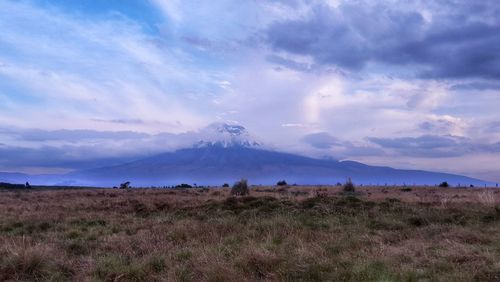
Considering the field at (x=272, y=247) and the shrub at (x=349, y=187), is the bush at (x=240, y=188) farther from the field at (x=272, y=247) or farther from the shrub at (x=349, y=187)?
the field at (x=272, y=247)

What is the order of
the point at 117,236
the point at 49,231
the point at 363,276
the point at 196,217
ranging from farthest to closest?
the point at 196,217, the point at 49,231, the point at 117,236, the point at 363,276

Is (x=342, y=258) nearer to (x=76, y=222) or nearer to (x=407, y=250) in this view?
(x=407, y=250)

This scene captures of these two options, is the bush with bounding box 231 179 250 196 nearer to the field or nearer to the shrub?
the shrub

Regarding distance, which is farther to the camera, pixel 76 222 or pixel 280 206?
pixel 280 206

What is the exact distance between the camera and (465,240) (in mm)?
13547

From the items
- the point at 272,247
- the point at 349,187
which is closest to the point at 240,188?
the point at 349,187

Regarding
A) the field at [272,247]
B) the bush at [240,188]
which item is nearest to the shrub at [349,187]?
the bush at [240,188]

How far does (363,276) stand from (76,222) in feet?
53.9

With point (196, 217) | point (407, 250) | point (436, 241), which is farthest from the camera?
point (196, 217)

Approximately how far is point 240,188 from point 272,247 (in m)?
27.1

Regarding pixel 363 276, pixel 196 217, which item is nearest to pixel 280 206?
pixel 196 217

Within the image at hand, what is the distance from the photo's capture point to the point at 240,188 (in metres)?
39.7

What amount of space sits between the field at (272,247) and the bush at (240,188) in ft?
50.9

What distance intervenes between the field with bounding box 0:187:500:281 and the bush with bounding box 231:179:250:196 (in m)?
15.5
